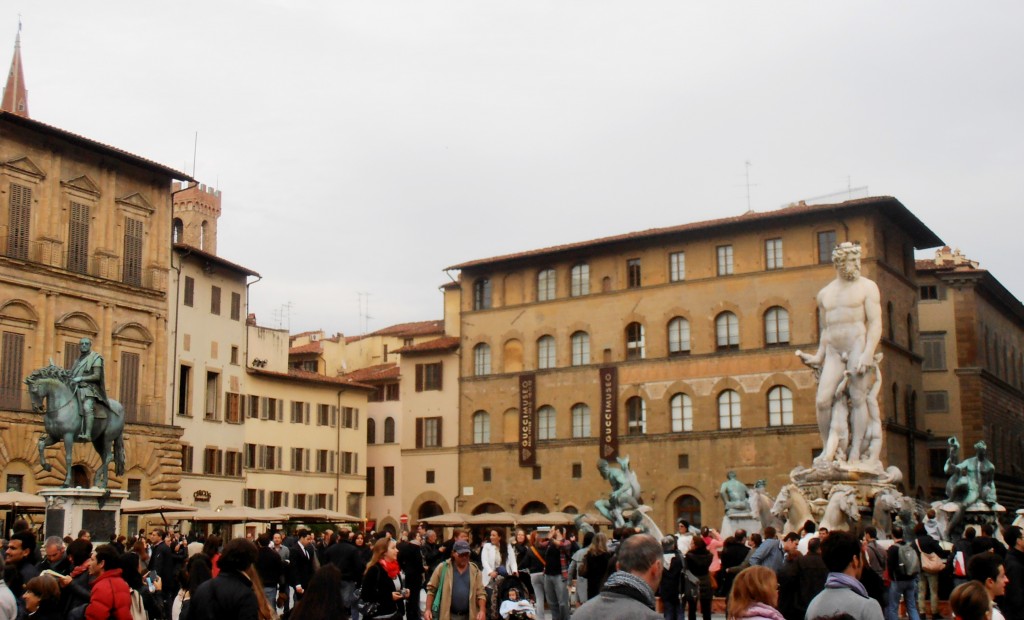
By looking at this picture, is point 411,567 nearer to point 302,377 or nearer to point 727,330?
point 727,330

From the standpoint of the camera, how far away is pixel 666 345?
50.8 metres

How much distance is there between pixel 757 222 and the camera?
160ft

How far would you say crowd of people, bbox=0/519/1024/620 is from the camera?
6.38 metres

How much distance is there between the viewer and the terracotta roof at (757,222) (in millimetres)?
47156

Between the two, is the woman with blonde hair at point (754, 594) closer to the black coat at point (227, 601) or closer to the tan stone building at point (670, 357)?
the black coat at point (227, 601)

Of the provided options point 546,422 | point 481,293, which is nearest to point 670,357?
point 546,422

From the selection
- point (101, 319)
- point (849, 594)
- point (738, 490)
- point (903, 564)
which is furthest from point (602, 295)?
point (849, 594)

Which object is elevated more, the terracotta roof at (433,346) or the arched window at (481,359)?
the terracotta roof at (433,346)

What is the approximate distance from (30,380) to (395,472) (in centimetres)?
3418

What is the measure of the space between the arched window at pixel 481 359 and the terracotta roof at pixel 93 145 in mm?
15026

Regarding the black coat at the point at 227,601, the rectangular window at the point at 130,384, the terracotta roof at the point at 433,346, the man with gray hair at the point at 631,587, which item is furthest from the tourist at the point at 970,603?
the terracotta roof at the point at 433,346

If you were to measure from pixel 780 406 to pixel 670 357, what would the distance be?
196 inches

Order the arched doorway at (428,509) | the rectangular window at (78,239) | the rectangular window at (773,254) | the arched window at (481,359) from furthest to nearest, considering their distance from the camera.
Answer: the arched doorway at (428,509), the arched window at (481,359), the rectangular window at (773,254), the rectangular window at (78,239)

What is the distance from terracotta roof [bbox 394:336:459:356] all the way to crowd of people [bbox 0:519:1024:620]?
34.3m
